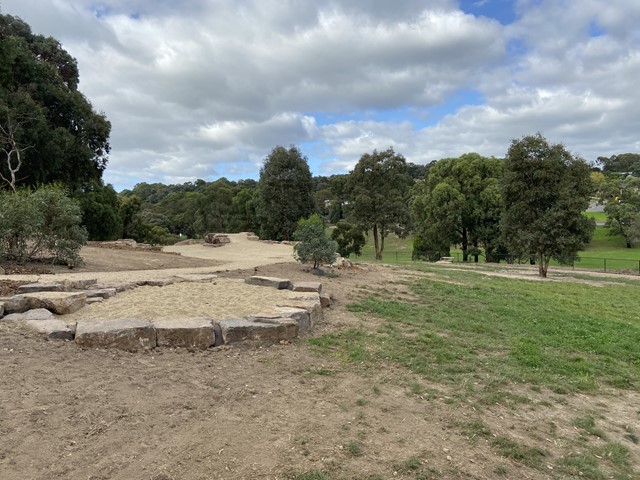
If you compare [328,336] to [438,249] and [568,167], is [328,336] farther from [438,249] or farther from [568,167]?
[438,249]

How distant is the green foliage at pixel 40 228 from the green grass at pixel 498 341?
724 centimetres

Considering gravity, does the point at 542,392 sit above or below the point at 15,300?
below

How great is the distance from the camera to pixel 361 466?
300cm

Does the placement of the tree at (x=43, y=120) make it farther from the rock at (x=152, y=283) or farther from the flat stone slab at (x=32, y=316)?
the flat stone slab at (x=32, y=316)

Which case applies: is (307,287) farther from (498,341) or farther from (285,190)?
(285,190)

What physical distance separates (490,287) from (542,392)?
830cm

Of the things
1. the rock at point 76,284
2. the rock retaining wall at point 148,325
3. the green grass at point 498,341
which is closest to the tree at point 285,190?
the green grass at point 498,341

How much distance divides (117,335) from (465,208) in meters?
30.0

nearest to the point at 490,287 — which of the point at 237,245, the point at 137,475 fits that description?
the point at 137,475

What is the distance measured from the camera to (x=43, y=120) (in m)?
19.0

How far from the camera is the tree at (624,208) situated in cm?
4338

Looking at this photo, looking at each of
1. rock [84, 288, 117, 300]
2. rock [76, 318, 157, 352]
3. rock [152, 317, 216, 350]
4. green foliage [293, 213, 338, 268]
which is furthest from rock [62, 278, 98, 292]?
green foliage [293, 213, 338, 268]

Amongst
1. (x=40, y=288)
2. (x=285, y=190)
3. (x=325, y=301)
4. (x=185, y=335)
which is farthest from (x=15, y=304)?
(x=285, y=190)

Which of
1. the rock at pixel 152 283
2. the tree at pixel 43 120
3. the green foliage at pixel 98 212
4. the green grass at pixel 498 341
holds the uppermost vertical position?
the tree at pixel 43 120
